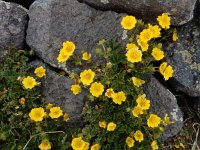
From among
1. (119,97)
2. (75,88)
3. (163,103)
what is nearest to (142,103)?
(119,97)

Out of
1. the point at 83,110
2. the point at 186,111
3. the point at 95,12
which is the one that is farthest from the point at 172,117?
the point at 95,12

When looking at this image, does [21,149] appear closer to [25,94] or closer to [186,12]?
[25,94]

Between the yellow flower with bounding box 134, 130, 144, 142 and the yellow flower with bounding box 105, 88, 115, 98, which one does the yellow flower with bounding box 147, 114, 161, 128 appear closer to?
the yellow flower with bounding box 134, 130, 144, 142

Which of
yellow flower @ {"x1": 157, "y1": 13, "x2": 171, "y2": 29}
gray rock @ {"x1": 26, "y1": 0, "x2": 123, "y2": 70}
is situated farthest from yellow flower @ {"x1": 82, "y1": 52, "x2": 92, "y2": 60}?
yellow flower @ {"x1": 157, "y1": 13, "x2": 171, "y2": 29}

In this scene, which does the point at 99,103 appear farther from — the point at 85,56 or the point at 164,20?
the point at 164,20

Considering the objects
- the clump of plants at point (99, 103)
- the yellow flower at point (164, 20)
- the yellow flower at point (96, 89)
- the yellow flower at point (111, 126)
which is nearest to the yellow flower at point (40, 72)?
the clump of plants at point (99, 103)

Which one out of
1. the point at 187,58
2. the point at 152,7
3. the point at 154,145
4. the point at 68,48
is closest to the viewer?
the point at 154,145

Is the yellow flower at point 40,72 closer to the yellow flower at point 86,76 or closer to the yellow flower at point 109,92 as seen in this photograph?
the yellow flower at point 86,76
